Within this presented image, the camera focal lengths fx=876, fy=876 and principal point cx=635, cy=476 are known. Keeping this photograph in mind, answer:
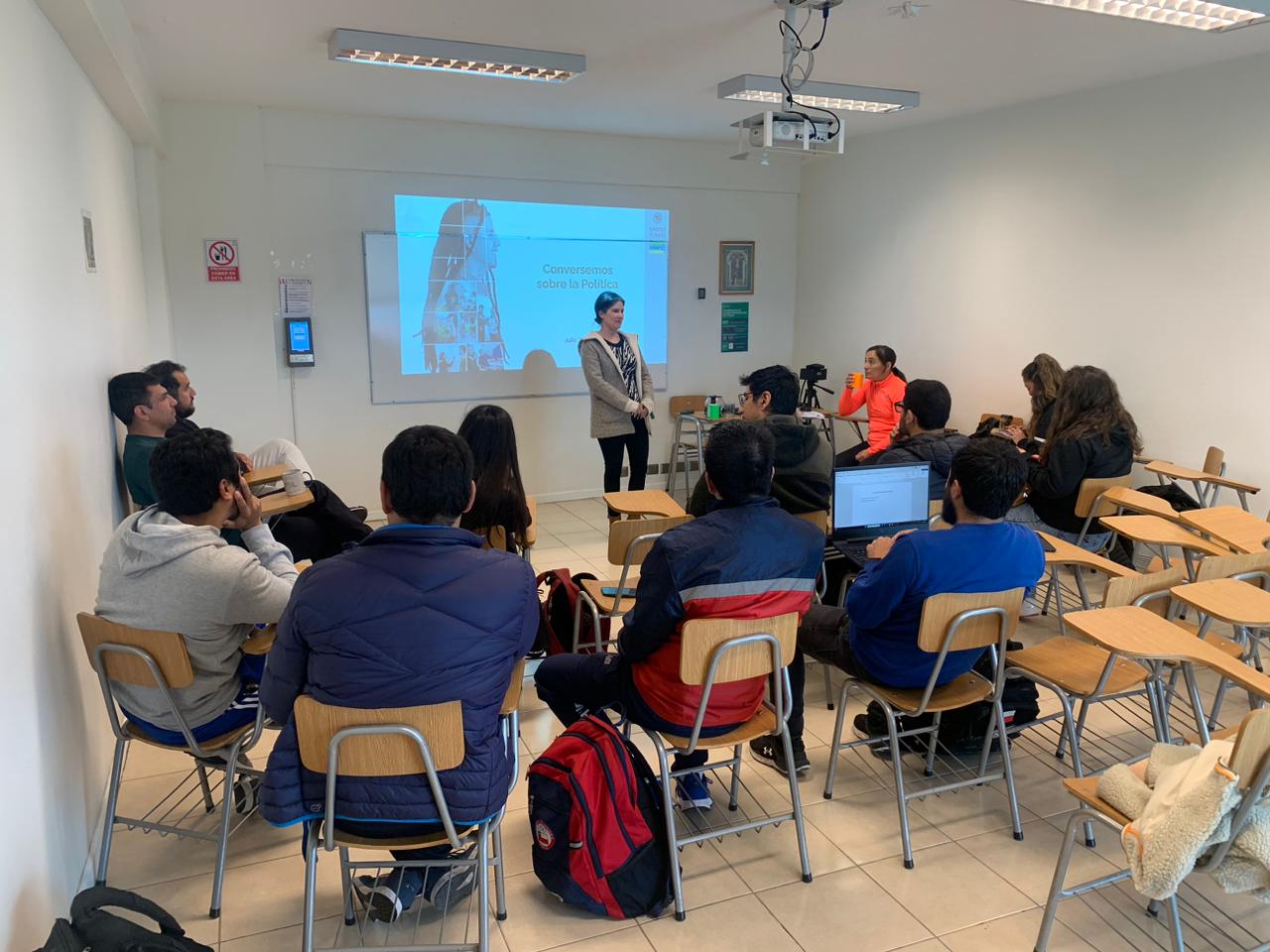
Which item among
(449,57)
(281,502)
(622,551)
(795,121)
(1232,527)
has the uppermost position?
(449,57)

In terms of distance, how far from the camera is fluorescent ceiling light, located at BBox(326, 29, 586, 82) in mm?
3840

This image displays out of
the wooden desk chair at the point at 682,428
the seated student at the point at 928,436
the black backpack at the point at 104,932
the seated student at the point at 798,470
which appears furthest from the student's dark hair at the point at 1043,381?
the black backpack at the point at 104,932

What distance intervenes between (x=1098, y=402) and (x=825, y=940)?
3.26 metres

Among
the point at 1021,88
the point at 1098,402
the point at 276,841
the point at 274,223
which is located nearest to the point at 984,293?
the point at 1021,88

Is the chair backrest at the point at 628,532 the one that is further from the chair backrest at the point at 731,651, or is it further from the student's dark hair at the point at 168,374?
the student's dark hair at the point at 168,374

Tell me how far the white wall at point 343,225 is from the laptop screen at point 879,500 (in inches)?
150

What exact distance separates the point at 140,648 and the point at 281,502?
1003 mm

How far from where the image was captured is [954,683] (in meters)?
2.73

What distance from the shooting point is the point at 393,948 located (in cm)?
206

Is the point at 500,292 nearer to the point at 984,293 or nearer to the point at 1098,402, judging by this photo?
the point at 984,293

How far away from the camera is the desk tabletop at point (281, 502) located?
2945 mm

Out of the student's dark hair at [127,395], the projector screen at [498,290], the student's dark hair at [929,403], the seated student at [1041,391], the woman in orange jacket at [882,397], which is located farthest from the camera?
the projector screen at [498,290]

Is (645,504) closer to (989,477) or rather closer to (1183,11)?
(989,477)

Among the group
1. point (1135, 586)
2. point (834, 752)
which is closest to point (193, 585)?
point (834, 752)
